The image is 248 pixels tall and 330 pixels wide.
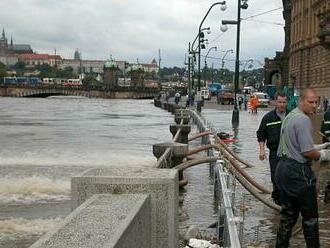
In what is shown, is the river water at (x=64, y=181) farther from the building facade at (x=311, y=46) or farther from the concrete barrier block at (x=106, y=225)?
the building facade at (x=311, y=46)

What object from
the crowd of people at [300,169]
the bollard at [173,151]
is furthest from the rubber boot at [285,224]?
the bollard at [173,151]

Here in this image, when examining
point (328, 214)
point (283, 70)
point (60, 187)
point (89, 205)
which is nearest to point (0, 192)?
point (60, 187)

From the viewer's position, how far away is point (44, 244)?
3.75 metres

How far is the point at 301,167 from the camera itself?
Answer: 659cm

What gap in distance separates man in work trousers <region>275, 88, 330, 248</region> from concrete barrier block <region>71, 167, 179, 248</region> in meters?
1.69

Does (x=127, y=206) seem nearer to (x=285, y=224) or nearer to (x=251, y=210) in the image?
(x=285, y=224)

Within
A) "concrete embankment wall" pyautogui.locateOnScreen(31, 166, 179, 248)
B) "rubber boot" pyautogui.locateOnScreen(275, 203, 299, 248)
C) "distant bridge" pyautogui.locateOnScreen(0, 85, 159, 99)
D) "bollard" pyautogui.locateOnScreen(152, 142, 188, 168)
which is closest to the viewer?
"concrete embankment wall" pyautogui.locateOnScreen(31, 166, 179, 248)

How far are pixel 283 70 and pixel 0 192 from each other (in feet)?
327

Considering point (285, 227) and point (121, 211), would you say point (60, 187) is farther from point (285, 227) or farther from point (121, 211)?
point (121, 211)

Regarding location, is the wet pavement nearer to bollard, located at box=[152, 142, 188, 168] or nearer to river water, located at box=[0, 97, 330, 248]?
river water, located at box=[0, 97, 330, 248]

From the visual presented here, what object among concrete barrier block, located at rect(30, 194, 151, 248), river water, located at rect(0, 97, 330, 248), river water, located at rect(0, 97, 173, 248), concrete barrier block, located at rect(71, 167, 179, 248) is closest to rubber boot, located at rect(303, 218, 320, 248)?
river water, located at rect(0, 97, 330, 248)

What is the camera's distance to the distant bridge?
17800cm

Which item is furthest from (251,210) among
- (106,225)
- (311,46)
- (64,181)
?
(311,46)

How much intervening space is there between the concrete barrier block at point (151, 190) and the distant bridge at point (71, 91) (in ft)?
563
